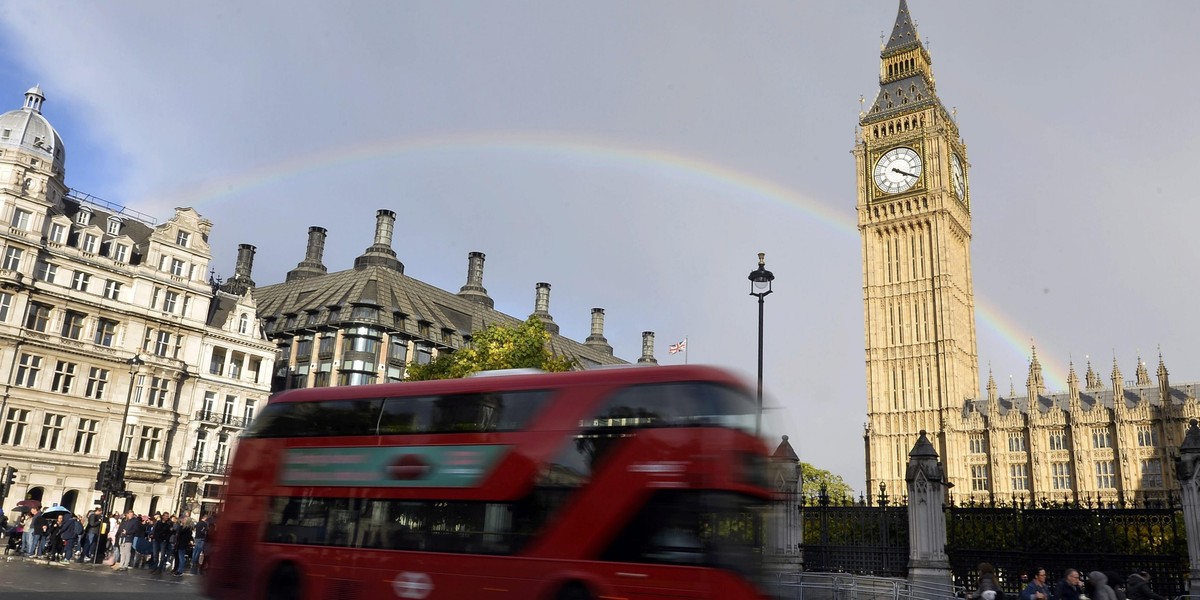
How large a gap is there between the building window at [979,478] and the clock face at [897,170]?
29.2 m

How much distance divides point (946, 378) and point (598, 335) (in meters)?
43.9

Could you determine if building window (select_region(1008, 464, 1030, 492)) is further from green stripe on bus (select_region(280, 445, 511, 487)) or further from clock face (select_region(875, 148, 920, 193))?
green stripe on bus (select_region(280, 445, 511, 487))

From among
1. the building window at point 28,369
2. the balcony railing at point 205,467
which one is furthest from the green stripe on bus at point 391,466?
the balcony railing at point 205,467

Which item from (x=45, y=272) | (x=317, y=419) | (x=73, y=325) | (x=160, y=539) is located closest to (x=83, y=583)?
(x=160, y=539)

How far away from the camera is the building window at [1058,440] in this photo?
76875mm

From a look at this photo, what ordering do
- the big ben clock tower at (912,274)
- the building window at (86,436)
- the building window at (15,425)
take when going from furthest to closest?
the big ben clock tower at (912,274) < the building window at (86,436) < the building window at (15,425)

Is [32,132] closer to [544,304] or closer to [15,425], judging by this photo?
[15,425]

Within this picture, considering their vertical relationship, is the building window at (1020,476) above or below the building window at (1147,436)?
below

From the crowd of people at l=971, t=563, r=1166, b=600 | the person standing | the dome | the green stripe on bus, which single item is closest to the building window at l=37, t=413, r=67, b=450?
the dome

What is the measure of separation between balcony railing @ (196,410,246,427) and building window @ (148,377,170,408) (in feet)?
8.43

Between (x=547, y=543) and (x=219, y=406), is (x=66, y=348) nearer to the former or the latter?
(x=219, y=406)

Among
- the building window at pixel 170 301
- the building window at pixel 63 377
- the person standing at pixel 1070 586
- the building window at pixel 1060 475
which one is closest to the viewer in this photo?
the person standing at pixel 1070 586

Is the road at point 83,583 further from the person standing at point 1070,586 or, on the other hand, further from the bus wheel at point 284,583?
the person standing at point 1070,586

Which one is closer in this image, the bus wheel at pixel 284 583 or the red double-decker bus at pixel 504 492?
the red double-decker bus at pixel 504 492
